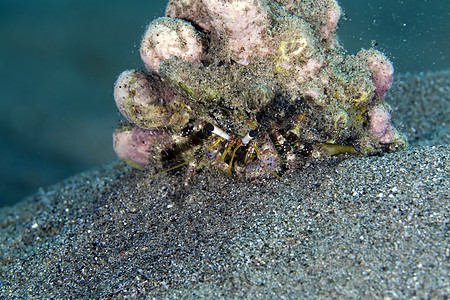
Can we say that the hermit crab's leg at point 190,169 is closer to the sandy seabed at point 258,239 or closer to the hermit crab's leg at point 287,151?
the sandy seabed at point 258,239

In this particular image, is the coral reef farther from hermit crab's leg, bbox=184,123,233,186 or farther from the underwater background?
the underwater background

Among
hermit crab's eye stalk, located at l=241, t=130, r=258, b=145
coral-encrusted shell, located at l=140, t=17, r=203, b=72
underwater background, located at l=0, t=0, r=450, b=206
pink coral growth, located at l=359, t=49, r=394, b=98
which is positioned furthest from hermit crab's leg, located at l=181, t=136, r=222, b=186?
pink coral growth, located at l=359, t=49, r=394, b=98

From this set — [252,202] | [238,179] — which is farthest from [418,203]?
[238,179]

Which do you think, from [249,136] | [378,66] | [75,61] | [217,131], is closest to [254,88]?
[249,136]

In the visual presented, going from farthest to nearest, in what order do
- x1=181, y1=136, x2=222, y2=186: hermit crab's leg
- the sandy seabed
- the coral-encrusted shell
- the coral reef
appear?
x1=181, y1=136, x2=222, y2=186: hermit crab's leg → the coral-encrusted shell → the coral reef → the sandy seabed

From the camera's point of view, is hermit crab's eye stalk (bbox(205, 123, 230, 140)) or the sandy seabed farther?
hermit crab's eye stalk (bbox(205, 123, 230, 140))

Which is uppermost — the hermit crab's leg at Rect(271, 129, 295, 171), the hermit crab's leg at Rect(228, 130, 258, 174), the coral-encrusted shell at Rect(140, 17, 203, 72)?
the coral-encrusted shell at Rect(140, 17, 203, 72)
